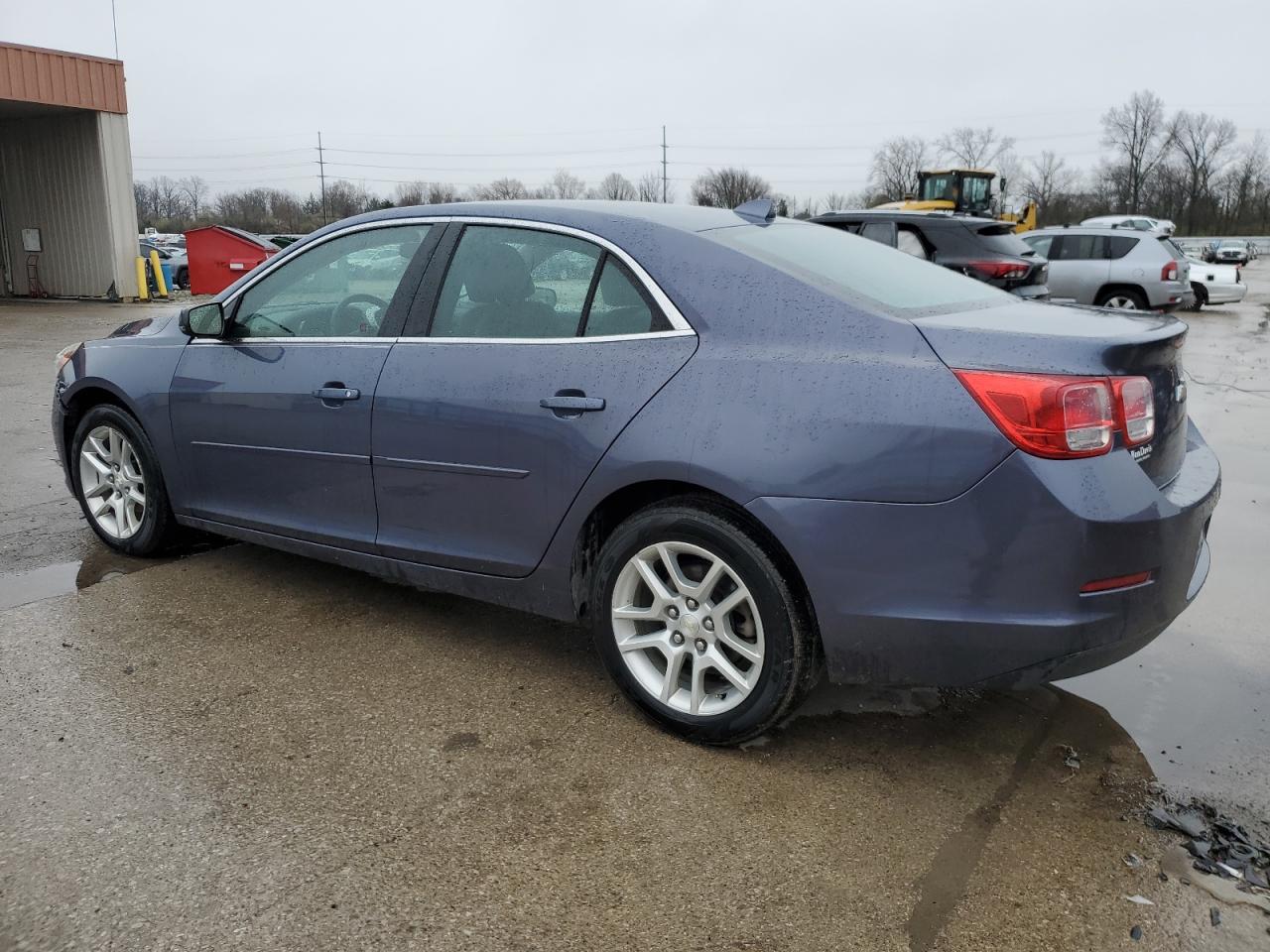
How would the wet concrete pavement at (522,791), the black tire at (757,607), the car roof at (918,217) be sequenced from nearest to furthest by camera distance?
the wet concrete pavement at (522,791) < the black tire at (757,607) < the car roof at (918,217)

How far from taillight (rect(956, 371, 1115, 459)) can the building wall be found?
850 inches

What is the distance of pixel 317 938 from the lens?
223 centimetres

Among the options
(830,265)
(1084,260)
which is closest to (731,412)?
(830,265)

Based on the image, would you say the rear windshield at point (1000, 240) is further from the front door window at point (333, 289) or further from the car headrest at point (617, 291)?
the car headrest at point (617, 291)

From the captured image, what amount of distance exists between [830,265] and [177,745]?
247 centimetres

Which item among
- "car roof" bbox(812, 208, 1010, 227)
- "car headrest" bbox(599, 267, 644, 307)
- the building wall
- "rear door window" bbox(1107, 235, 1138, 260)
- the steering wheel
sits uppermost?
the building wall

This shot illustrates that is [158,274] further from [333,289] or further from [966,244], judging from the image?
[333,289]

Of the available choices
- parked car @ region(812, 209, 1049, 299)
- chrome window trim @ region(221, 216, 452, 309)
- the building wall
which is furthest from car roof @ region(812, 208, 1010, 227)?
the building wall

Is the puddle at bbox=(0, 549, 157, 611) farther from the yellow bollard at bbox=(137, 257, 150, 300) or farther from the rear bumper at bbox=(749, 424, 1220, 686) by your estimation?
the yellow bollard at bbox=(137, 257, 150, 300)

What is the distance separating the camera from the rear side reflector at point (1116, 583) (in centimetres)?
255

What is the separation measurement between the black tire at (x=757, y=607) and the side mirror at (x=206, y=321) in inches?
83.1

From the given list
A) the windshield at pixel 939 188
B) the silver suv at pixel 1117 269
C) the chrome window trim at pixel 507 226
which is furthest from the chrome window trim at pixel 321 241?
the windshield at pixel 939 188

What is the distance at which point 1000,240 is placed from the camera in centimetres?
1091

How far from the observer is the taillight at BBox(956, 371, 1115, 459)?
251 centimetres
